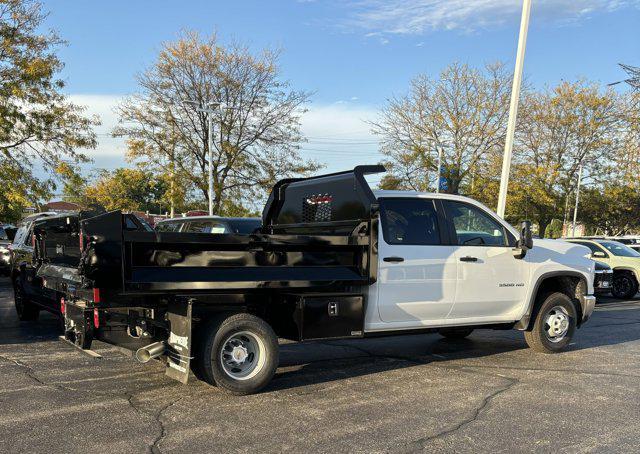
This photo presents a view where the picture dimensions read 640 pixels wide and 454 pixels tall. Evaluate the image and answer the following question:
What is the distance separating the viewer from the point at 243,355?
5.51m

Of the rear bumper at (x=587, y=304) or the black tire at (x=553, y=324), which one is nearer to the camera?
the black tire at (x=553, y=324)

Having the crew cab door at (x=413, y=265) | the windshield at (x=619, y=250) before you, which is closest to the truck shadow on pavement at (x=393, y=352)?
the crew cab door at (x=413, y=265)

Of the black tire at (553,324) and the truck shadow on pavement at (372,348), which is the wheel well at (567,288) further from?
the truck shadow on pavement at (372,348)

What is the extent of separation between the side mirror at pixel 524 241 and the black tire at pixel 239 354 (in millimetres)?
3249

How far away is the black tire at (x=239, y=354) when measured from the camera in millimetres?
5293

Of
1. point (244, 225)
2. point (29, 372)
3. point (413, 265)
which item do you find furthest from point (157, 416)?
point (244, 225)

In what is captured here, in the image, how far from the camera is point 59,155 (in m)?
22.0

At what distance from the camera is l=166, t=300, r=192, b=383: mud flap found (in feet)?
17.0

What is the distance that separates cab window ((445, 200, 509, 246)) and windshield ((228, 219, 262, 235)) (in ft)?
15.0

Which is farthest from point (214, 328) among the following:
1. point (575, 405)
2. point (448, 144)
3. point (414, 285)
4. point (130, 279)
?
point (448, 144)

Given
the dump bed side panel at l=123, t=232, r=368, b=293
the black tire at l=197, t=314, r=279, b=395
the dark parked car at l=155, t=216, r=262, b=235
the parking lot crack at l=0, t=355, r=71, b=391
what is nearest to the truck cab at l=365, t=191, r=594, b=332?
the dump bed side panel at l=123, t=232, r=368, b=293

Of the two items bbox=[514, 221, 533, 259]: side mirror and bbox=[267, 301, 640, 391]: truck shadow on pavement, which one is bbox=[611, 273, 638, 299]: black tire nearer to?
bbox=[267, 301, 640, 391]: truck shadow on pavement

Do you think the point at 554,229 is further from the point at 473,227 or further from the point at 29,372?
the point at 29,372

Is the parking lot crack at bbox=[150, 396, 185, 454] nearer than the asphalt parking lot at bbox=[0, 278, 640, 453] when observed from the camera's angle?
Yes
